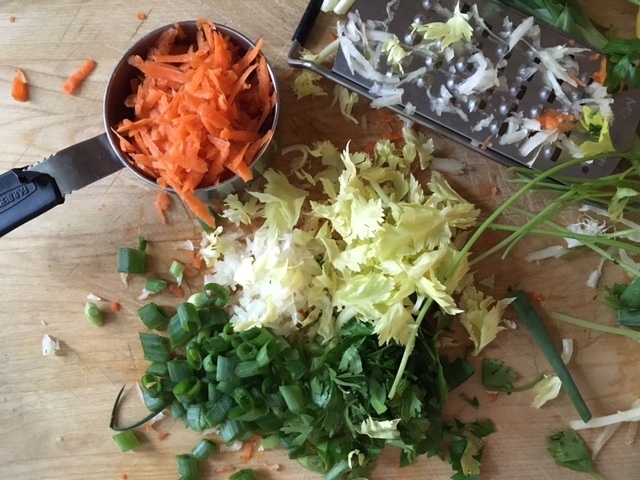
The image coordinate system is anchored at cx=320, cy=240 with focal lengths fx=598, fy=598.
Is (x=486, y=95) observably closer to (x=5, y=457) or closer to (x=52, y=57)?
(x=52, y=57)

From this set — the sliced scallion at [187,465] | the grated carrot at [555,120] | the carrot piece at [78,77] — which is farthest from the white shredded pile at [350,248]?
the carrot piece at [78,77]

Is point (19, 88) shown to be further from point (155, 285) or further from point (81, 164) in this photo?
Answer: point (155, 285)

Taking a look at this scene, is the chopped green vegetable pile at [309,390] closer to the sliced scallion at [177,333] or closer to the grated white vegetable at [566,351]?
the sliced scallion at [177,333]

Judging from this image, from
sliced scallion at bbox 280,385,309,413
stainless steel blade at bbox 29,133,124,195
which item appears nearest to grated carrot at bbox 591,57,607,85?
sliced scallion at bbox 280,385,309,413

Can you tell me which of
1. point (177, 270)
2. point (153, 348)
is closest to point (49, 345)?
point (153, 348)

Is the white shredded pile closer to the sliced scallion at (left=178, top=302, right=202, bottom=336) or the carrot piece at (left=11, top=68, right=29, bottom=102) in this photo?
the sliced scallion at (left=178, top=302, right=202, bottom=336)
